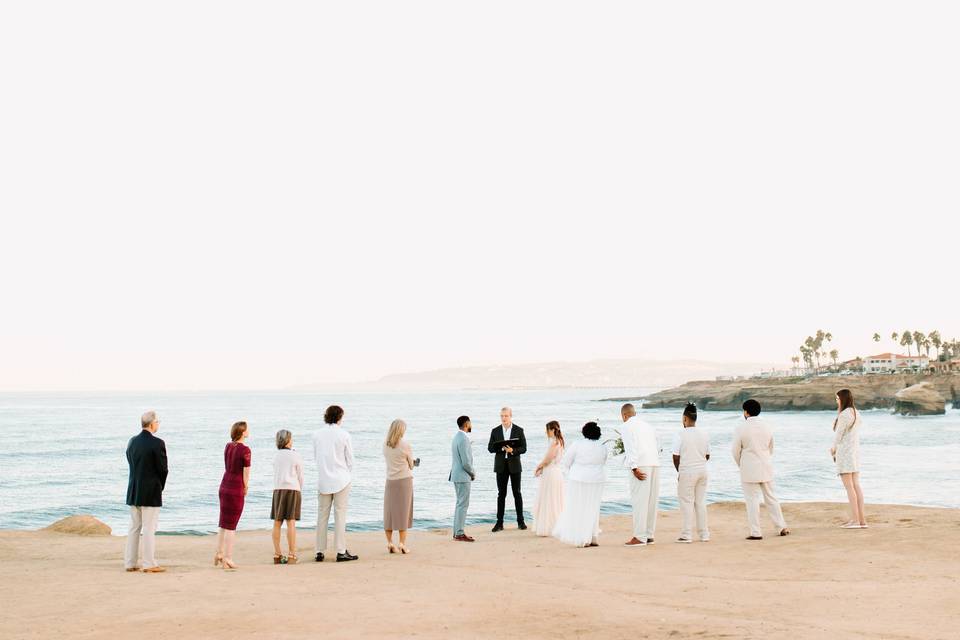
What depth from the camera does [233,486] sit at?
11.6 metres

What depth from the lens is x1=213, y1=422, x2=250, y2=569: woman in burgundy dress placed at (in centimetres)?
1147

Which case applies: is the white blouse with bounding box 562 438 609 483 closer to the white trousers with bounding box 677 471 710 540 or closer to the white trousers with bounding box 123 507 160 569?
the white trousers with bounding box 677 471 710 540

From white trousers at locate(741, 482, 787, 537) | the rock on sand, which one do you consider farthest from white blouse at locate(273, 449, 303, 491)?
the rock on sand

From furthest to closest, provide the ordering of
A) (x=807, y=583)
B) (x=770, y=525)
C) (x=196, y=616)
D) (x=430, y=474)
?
(x=430, y=474), (x=770, y=525), (x=807, y=583), (x=196, y=616)

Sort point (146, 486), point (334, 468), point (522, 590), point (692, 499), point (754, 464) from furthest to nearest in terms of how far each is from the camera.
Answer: point (692, 499), point (754, 464), point (334, 468), point (146, 486), point (522, 590)

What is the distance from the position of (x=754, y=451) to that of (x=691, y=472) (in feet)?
3.65

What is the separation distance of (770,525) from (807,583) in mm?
5839

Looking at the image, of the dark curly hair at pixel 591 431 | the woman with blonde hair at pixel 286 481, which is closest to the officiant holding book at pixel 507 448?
the dark curly hair at pixel 591 431

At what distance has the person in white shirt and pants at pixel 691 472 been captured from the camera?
13.6m

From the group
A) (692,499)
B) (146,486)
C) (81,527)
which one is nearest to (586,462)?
(692,499)

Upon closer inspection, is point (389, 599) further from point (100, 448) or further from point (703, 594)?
point (100, 448)

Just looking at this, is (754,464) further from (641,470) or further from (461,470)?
(461,470)

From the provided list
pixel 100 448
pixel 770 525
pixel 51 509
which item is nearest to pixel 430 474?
pixel 51 509

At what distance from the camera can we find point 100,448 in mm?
59062
